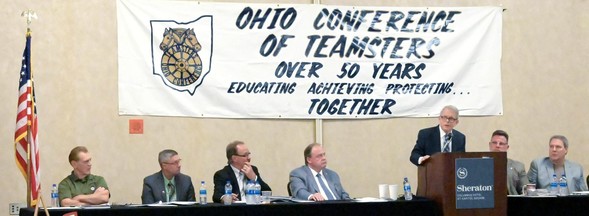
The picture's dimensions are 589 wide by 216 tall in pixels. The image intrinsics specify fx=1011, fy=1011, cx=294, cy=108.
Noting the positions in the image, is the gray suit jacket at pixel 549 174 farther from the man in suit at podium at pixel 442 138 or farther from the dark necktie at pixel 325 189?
the dark necktie at pixel 325 189

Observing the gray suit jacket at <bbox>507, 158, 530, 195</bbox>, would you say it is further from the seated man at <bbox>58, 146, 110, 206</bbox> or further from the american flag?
the american flag

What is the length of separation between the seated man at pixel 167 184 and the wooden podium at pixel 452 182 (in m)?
1.94

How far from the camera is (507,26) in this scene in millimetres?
9609

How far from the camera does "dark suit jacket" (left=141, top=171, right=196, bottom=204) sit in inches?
298

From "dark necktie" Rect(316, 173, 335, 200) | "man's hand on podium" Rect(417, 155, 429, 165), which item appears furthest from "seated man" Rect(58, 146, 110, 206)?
"man's hand on podium" Rect(417, 155, 429, 165)

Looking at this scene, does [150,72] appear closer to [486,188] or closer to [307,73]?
[307,73]

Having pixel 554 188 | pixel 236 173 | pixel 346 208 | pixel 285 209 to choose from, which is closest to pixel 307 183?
pixel 236 173

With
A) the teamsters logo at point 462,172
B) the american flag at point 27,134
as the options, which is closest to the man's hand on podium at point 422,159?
the teamsters logo at point 462,172

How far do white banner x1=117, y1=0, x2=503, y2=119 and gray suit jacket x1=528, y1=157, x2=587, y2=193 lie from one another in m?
1.11

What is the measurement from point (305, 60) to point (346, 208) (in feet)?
8.41

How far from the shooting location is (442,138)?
7656 millimetres

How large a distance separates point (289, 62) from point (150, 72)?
1.25 meters

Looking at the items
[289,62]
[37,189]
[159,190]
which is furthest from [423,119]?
[37,189]

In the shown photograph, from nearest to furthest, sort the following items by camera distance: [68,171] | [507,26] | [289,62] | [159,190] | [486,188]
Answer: [486,188]
[159,190]
[68,171]
[289,62]
[507,26]
